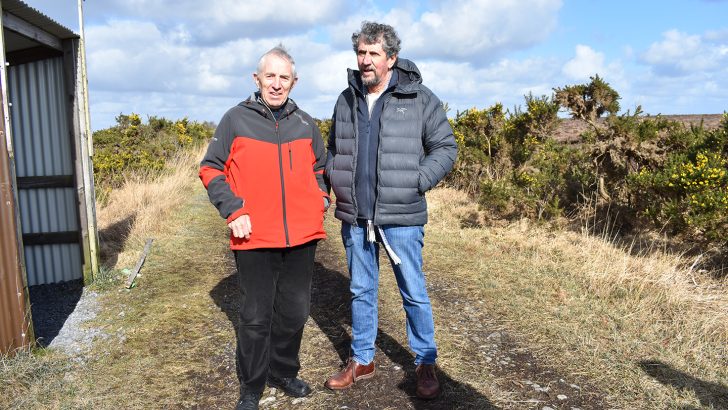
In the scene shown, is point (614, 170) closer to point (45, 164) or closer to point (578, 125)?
point (578, 125)

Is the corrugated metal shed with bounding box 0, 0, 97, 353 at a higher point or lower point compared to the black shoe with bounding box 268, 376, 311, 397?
higher

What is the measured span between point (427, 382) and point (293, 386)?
2.69 ft

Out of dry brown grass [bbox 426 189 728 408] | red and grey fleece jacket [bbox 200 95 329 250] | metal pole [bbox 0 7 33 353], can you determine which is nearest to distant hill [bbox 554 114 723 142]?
dry brown grass [bbox 426 189 728 408]

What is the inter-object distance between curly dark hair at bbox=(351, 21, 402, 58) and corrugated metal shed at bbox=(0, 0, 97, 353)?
3360 mm

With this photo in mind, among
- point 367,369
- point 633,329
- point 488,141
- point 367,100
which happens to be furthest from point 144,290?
point 488,141

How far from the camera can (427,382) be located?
10.7 feet

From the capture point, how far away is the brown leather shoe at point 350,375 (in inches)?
133

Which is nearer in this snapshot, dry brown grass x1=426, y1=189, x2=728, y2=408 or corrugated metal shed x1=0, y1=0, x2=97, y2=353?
dry brown grass x1=426, y1=189, x2=728, y2=408

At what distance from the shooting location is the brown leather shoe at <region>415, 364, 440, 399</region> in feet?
10.6

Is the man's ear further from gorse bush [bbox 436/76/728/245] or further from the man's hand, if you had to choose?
gorse bush [bbox 436/76/728/245]

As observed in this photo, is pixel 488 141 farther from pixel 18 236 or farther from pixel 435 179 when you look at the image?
pixel 18 236

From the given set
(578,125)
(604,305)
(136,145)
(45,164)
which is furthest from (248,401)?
(136,145)

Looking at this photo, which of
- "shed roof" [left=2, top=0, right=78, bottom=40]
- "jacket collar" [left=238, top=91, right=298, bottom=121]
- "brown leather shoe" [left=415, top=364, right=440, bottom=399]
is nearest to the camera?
"jacket collar" [left=238, top=91, right=298, bottom=121]

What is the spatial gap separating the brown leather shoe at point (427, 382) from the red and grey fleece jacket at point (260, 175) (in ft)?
3.56
